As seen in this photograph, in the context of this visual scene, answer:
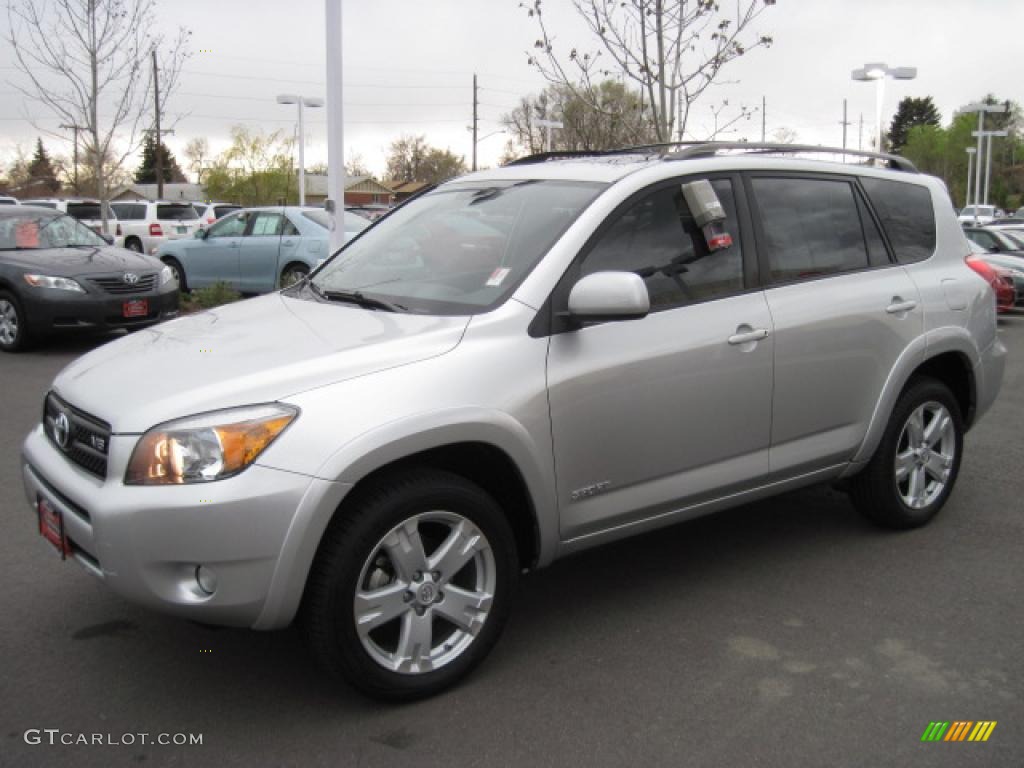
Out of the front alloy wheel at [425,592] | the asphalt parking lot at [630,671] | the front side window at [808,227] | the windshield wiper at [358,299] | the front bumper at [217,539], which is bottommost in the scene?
the asphalt parking lot at [630,671]

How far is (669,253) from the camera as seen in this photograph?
393 centimetres

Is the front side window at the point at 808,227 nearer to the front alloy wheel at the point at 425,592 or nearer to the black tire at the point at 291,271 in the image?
the front alloy wheel at the point at 425,592

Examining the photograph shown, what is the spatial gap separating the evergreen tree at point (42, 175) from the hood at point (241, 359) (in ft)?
279

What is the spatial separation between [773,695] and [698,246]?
5.73ft

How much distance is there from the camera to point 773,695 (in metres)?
3.30

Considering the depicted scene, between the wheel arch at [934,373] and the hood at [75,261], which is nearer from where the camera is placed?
the wheel arch at [934,373]

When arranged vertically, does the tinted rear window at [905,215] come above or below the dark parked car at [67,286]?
above

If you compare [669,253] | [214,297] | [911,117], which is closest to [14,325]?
[214,297]

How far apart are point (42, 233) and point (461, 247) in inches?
358

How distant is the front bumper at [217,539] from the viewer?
2832 mm

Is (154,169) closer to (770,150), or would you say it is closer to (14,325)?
(14,325)

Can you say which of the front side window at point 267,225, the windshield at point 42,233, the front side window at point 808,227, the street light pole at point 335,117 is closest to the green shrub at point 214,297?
the windshield at point 42,233

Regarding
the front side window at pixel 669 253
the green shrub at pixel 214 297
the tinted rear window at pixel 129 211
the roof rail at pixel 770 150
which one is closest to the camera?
the front side window at pixel 669 253

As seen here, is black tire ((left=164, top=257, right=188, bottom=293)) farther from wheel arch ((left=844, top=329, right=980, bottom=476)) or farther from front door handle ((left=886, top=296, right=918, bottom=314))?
front door handle ((left=886, top=296, right=918, bottom=314))
